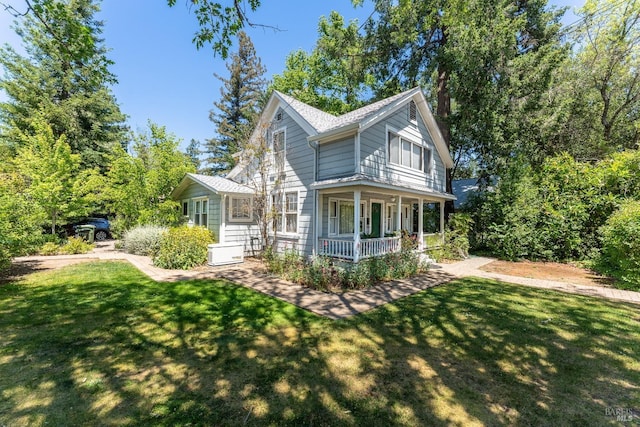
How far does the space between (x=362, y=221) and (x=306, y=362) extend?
391 inches

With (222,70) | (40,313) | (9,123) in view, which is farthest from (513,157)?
(9,123)

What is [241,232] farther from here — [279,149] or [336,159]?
[336,159]

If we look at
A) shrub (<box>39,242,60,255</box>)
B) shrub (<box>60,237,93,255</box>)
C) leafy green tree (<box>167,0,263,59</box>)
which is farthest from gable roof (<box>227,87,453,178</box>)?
shrub (<box>39,242,60,255</box>)

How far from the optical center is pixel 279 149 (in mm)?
12727

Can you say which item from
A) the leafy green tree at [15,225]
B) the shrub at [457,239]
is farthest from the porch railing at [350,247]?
the leafy green tree at [15,225]

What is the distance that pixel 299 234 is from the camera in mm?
11547

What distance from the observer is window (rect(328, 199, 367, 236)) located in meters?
11.8

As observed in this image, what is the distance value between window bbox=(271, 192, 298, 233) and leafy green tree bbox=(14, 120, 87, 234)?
11.0 m

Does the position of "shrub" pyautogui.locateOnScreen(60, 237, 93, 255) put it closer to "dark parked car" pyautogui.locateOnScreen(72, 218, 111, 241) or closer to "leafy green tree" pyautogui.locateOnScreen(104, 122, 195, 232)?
"leafy green tree" pyautogui.locateOnScreen(104, 122, 195, 232)

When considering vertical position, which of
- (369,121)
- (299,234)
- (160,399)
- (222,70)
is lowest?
(160,399)

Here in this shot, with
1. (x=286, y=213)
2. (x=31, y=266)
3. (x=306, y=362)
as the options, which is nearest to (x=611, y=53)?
(x=286, y=213)

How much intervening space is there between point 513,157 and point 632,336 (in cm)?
1305

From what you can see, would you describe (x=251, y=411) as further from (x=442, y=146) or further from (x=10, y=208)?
(x=442, y=146)

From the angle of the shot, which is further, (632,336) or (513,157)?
(513,157)
